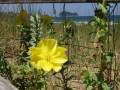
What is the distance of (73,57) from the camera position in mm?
4070

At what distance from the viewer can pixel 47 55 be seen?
4.70 feet

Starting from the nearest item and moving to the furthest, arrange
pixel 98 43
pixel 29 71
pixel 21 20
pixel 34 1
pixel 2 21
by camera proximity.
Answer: pixel 29 71
pixel 98 43
pixel 21 20
pixel 34 1
pixel 2 21

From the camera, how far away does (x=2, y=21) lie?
568 centimetres

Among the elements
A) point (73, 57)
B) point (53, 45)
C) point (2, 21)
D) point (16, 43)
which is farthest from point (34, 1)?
point (2, 21)

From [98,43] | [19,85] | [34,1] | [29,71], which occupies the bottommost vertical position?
[19,85]

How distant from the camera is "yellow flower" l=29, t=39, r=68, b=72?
140 centimetres

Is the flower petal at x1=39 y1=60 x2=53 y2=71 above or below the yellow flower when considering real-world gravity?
below

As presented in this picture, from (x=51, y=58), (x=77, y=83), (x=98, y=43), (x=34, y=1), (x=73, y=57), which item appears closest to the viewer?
(x=51, y=58)

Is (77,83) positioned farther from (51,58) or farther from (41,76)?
(51,58)

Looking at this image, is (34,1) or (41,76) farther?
(34,1)

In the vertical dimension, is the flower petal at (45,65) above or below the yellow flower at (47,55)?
below

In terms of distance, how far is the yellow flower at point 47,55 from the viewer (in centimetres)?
140

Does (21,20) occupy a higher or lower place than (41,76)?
higher

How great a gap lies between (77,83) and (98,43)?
4.49 ft
